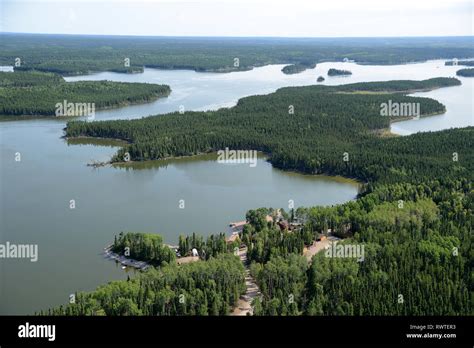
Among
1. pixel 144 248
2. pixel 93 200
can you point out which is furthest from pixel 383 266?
pixel 93 200

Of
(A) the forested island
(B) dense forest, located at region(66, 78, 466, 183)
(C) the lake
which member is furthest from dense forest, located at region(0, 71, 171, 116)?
(A) the forested island

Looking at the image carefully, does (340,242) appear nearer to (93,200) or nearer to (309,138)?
(93,200)

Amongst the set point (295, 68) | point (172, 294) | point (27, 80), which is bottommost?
point (172, 294)

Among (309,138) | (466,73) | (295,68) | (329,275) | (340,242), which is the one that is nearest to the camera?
(329,275)

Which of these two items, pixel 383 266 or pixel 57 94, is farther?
pixel 57 94

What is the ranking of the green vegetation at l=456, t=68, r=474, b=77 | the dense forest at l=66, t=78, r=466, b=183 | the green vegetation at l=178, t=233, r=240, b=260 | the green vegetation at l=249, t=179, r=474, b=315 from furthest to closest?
the green vegetation at l=456, t=68, r=474, b=77
the dense forest at l=66, t=78, r=466, b=183
the green vegetation at l=178, t=233, r=240, b=260
the green vegetation at l=249, t=179, r=474, b=315

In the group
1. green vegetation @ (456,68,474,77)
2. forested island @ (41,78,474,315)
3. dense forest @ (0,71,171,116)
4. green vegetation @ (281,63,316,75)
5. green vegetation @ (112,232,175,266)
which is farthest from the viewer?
green vegetation @ (281,63,316,75)

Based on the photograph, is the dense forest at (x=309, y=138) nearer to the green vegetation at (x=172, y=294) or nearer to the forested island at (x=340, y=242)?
the forested island at (x=340, y=242)

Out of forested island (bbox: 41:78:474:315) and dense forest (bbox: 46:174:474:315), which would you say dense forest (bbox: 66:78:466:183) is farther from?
dense forest (bbox: 46:174:474:315)
